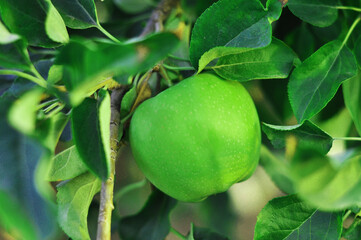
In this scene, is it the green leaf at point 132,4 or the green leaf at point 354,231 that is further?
the green leaf at point 132,4

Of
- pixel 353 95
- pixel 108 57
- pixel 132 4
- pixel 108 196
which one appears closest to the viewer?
pixel 108 57

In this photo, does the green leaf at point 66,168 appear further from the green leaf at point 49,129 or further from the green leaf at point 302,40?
the green leaf at point 302,40

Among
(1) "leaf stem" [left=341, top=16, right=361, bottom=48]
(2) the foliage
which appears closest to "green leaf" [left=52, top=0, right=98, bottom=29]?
(2) the foliage

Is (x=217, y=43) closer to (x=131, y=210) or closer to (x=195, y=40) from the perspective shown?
(x=195, y=40)

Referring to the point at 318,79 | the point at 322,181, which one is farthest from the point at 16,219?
the point at 318,79

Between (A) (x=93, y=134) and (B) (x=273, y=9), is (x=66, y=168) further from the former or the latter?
(B) (x=273, y=9)

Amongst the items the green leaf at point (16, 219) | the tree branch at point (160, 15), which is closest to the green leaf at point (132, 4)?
the tree branch at point (160, 15)
